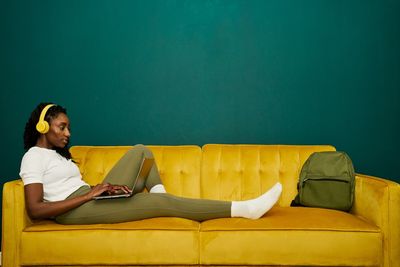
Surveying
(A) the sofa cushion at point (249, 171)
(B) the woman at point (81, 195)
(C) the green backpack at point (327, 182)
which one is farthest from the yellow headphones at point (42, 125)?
(C) the green backpack at point (327, 182)

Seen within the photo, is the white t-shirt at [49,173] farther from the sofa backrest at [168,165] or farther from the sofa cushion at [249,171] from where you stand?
the sofa cushion at [249,171]

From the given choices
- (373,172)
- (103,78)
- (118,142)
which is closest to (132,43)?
(103,78)

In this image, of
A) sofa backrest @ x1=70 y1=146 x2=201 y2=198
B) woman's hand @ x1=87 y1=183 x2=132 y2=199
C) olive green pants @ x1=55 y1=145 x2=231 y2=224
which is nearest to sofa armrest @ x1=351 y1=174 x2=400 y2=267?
olive green pants @ x1=55 y1=145 x2=231 y2=224

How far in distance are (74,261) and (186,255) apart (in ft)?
1.87

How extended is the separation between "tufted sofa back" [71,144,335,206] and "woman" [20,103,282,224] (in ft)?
1.28

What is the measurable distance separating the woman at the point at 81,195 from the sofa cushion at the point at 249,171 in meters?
0.46

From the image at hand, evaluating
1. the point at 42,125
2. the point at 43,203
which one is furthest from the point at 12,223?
the point at 42,125

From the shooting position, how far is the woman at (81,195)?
2.23 metres

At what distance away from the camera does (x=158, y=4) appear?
3.27 meters

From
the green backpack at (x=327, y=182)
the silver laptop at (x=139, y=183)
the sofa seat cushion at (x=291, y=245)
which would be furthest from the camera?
the green backpack at (x=327, y=182)

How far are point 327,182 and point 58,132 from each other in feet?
5.48

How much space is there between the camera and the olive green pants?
7.32 feet

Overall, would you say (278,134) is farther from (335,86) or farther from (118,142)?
(118,142)

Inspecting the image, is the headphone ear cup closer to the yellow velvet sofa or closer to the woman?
the woman
